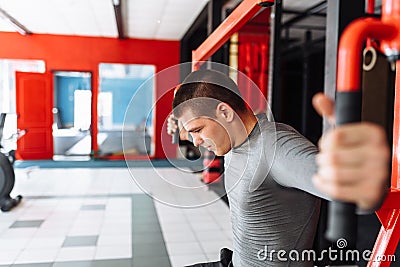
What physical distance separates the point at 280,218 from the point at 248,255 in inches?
9.2

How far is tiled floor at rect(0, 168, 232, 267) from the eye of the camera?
3.52 meters

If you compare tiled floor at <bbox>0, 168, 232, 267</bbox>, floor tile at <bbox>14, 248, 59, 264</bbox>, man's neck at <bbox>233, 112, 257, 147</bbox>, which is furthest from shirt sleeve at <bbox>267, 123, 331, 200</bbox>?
floor tile at <bbox>14, 248, 59, 264</bbox>

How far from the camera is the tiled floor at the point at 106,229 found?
3.52 m

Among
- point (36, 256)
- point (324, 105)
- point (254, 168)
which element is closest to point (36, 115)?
point (36, 256)

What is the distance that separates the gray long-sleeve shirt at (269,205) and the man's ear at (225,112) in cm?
11

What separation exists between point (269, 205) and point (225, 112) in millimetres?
351

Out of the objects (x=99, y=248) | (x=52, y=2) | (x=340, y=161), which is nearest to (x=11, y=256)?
(x=99, y=248)

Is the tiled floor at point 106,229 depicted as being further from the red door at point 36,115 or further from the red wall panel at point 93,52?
the red wall panel at point 93,52

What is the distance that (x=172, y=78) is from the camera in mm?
1689

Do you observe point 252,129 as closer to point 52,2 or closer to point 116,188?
point 116,188

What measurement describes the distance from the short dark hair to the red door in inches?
291

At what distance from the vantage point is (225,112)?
134 cm

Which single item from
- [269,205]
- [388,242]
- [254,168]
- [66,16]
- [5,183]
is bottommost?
[5,183]

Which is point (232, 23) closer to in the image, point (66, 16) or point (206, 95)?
point (206, 95)
